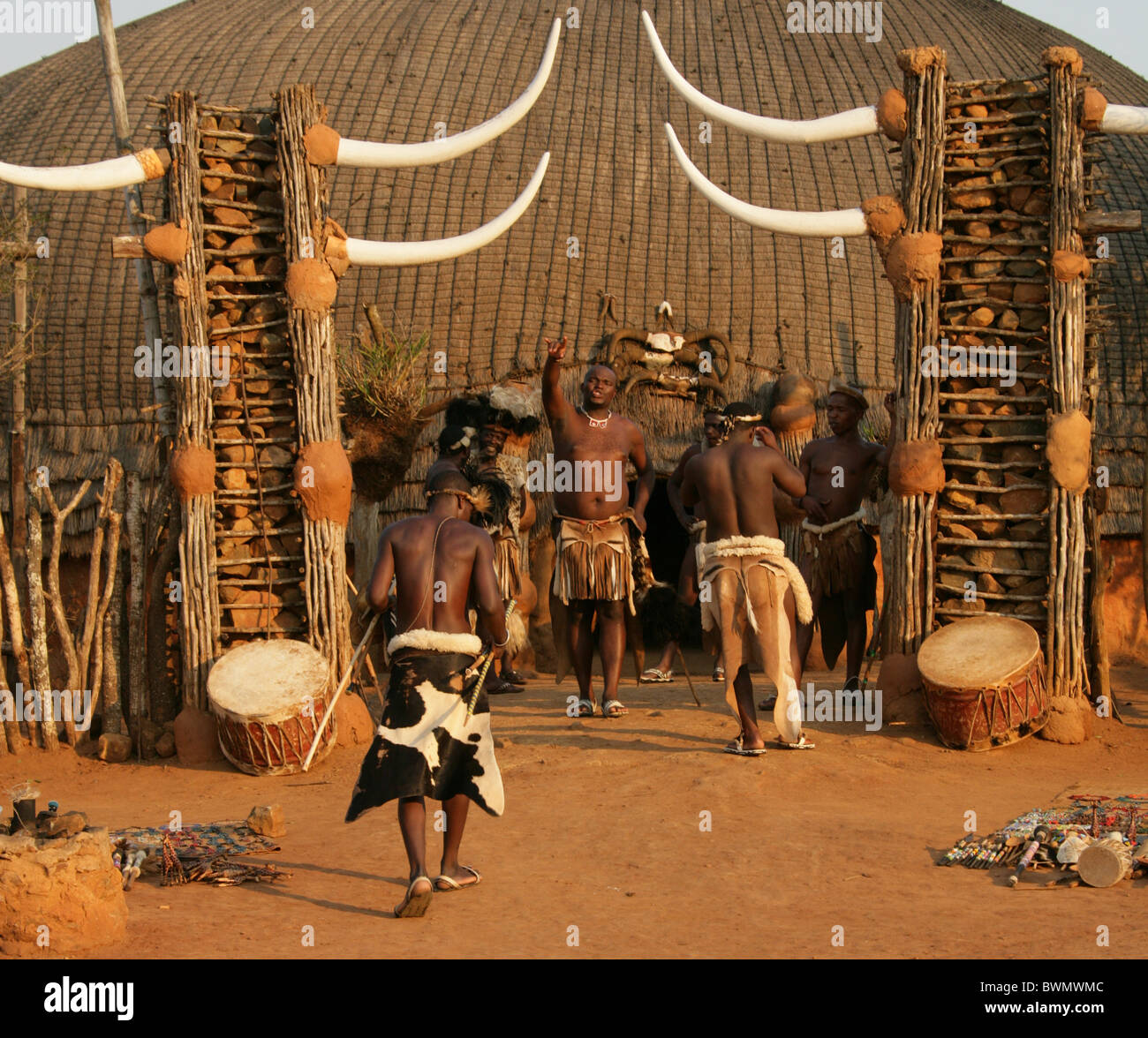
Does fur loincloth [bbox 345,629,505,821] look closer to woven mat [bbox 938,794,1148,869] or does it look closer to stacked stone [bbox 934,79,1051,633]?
woven mat [bbox 938,794,1148,869]

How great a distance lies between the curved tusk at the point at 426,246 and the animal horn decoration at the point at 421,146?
0.34 metres

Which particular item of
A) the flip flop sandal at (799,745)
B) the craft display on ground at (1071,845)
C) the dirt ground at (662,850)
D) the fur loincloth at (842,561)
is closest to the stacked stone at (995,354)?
the fur loincloth at (842,561)

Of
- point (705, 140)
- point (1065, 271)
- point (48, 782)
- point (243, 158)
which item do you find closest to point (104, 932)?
point (48, 782)

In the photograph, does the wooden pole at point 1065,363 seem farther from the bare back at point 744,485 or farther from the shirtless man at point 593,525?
the shirtless man at point 593,525

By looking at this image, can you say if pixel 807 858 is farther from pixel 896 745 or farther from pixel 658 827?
pixel 896 745

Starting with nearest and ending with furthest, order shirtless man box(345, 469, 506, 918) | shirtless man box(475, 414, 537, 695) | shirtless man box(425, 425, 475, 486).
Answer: shirtless man box(345, 469, 506, 918) < shirtless man box(425, 425, 475, 486) < shirtless man box(475, 414, 537, 695)

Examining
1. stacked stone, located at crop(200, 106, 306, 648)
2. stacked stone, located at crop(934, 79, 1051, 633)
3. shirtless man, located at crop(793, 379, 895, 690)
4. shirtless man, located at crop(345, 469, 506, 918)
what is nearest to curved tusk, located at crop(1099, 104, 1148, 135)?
stacked stone, located at crop(934, 79, 1051, 633)

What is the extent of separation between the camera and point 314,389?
8.03 m

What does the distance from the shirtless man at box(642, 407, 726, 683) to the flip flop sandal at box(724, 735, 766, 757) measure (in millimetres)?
734

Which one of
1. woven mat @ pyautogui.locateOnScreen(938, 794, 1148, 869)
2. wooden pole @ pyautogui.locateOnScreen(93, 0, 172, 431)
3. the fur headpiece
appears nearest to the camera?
the fur headpiece

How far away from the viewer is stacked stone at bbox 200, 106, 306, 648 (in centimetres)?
803

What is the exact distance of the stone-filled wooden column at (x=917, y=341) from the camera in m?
7.88

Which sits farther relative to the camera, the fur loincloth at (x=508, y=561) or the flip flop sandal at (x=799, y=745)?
the fur loincloth at (x=508, y=561)

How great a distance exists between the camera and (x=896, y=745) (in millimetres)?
7480
